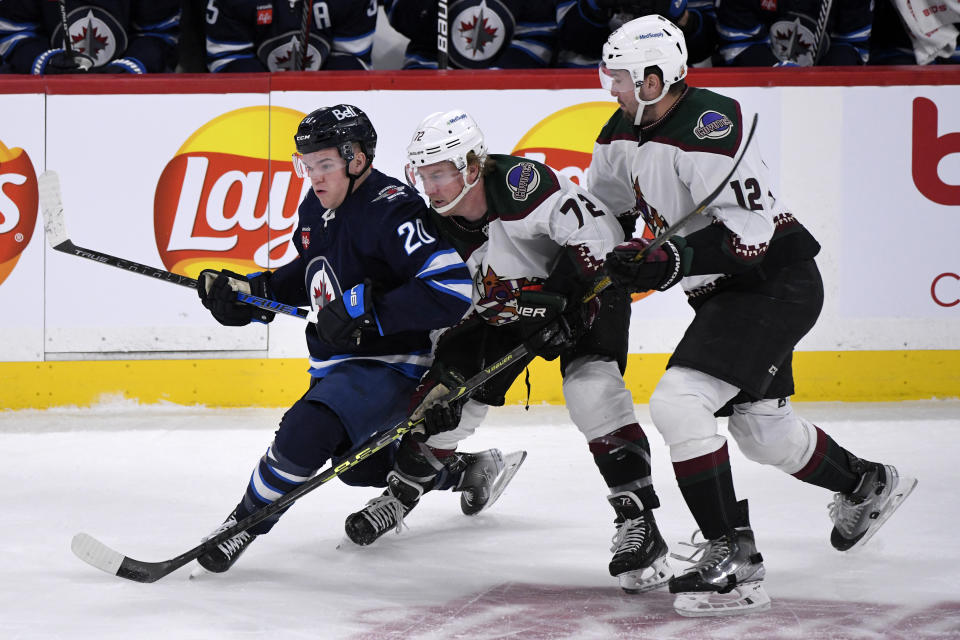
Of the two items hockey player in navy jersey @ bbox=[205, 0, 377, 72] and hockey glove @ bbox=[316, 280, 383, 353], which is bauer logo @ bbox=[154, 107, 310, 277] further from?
hockey glove @ bbox=[316, 280, 383, 353]

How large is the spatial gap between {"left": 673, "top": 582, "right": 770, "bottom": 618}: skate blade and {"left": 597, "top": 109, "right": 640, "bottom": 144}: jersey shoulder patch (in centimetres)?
90

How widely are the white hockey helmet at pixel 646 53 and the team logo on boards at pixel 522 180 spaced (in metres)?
0.28

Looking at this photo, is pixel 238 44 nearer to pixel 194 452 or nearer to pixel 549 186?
pixel 194 452

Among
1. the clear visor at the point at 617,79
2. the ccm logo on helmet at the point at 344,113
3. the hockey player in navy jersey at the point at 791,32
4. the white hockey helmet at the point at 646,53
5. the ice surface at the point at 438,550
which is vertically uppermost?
the hockey player in navy jersey at the point at 791,32

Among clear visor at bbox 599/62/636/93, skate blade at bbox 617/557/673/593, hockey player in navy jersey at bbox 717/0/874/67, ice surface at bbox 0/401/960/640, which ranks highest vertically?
hockey player in navy jersey at bbox 717/0/874/67

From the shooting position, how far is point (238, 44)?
4.44 m

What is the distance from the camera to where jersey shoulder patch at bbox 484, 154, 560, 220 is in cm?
234

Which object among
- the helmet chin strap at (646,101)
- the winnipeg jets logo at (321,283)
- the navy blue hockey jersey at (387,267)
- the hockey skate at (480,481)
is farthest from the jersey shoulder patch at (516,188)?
the hockey skate at (480,481)

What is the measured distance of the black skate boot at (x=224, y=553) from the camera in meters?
2.28

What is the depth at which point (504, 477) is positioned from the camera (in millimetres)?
2891

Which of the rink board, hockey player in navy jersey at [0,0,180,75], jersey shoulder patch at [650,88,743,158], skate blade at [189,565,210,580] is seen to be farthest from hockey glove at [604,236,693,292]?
hockey player in navy jersey at [0,0,180,75]

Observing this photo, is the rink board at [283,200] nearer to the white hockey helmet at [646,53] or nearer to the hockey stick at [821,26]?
the hockey stick at [821,26]

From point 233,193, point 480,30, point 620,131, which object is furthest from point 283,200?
point 620,131

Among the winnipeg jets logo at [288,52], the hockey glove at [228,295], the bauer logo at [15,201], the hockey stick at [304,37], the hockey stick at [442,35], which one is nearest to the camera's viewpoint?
the hockey glove at [228,295]
